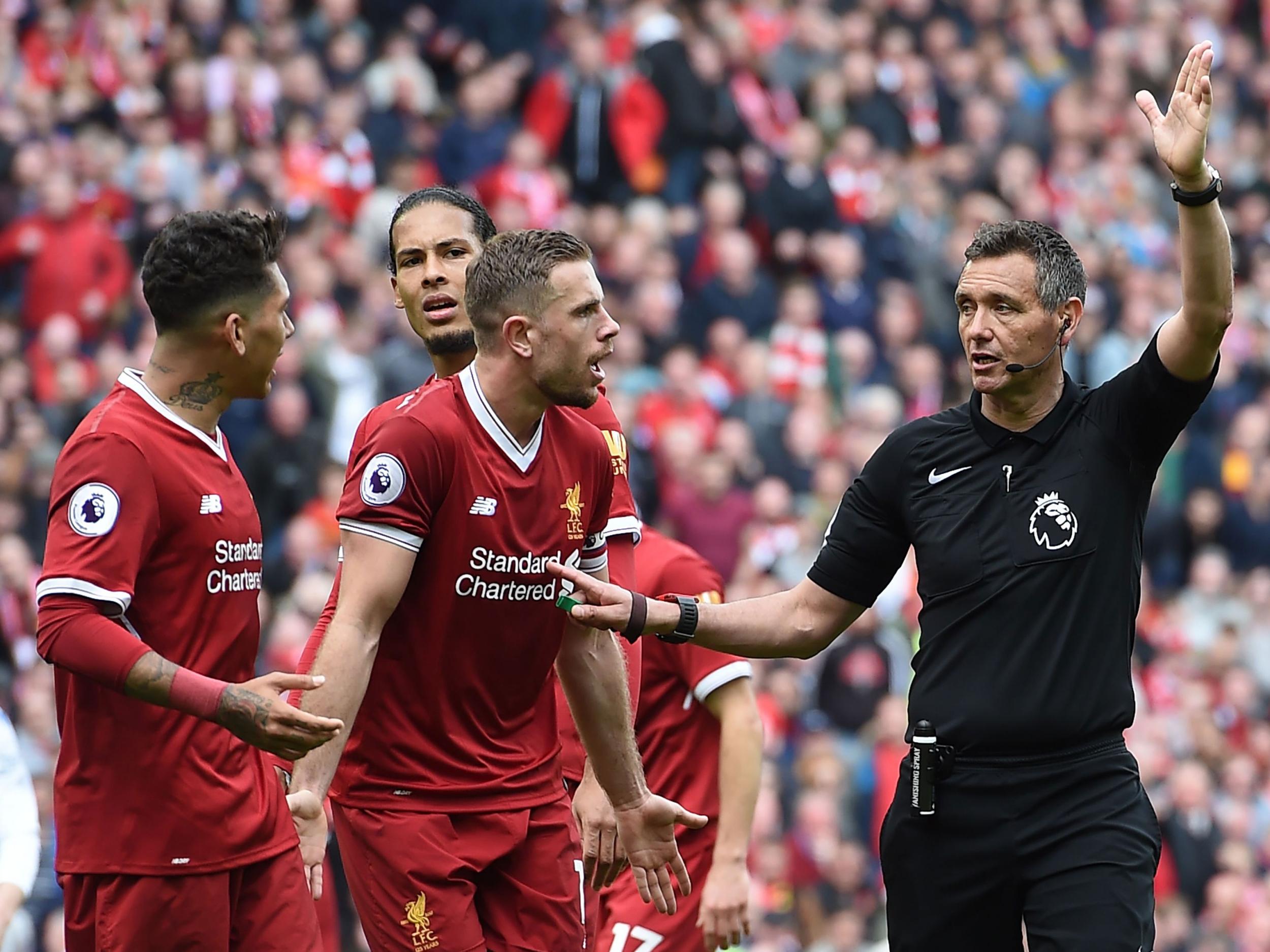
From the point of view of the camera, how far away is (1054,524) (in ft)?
19.8

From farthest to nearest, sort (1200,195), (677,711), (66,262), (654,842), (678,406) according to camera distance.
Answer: (678,406), (66,262), (677,711), (654,842), (1200,195)

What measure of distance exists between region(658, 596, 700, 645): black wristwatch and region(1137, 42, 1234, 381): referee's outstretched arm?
5.28ft

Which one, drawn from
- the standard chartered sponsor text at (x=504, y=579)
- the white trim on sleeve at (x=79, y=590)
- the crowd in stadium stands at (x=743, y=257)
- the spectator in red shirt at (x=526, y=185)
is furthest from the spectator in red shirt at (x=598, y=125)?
the white trim on sleeve at (x=79, y=590)

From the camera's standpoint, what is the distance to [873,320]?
17.4m

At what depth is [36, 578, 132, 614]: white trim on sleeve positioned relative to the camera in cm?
534

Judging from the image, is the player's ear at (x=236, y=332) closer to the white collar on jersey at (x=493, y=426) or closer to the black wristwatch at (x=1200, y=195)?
the white collar on jersey at (x=493, y=426)

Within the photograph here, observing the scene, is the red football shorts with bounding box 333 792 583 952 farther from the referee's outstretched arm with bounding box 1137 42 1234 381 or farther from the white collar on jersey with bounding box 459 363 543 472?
the referee's outstretched arm with bounding box 1137 42 1234 381

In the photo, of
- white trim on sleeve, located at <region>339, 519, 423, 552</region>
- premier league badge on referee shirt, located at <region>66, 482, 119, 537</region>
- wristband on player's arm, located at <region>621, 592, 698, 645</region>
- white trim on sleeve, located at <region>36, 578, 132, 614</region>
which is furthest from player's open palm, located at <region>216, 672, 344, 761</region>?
wristband on player's arm, located at <region>621, 592, 698, 645</region>

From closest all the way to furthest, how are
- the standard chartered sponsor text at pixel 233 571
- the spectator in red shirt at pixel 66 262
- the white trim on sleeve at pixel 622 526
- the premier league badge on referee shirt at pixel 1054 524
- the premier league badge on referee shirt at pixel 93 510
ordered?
the premier league badge on referee shirt at pixel 93 510
the standard chartered sponsor text at pixel 233 571
the premier league badge on referee shirt at pixel 1054 524
the white trim on sleeve at pixel 622 526
the spectator in red shirt at pixel 66 262

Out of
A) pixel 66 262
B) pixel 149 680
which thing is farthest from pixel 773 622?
pixel 66 262

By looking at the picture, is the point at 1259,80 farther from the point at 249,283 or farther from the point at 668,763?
the point at 249,283

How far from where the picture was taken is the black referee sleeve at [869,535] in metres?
6.40

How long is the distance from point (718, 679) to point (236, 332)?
7.95ft

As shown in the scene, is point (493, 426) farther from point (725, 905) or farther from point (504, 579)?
point (725, 905)
